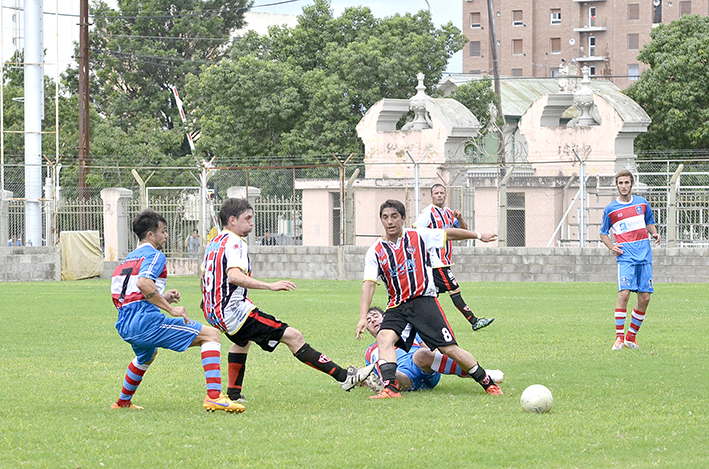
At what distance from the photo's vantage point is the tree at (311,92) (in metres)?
40.2

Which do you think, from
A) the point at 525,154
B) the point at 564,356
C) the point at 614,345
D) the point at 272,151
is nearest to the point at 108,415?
the point at 564,356

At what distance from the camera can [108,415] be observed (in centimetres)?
Answer: 740

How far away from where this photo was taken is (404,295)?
8.14 meters

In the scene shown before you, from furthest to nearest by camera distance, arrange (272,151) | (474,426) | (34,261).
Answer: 1. (272,151)
2. (34,261)
3. (474,426)

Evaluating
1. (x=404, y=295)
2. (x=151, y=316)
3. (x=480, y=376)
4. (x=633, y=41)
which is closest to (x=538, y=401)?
(x=480, y=376)

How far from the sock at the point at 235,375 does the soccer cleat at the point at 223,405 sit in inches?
16.5

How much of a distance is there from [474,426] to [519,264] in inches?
643

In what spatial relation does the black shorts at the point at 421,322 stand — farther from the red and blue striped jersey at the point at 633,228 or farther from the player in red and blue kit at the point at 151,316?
the red and blue striped jersey at the point at 633,228

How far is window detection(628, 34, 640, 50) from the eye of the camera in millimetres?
84062

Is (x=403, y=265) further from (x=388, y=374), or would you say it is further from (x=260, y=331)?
(x=260, y=331)

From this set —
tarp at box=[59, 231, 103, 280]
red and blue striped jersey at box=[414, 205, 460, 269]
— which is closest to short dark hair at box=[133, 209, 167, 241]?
red and blue striped jersey at box=[414, 205, 460, 269]

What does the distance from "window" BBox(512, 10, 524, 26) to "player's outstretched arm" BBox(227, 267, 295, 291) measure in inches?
3314

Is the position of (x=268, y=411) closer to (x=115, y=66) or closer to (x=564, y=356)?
(x=564, y=356)

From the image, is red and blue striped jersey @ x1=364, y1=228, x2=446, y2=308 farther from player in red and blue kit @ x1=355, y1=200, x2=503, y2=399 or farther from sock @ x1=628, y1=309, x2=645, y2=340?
sock @ x1=628, y1=309, x2=645, y2=340
